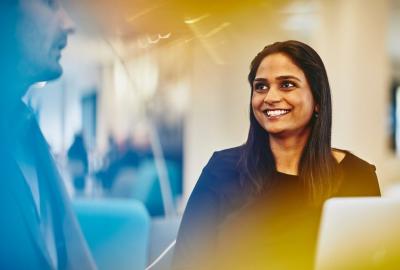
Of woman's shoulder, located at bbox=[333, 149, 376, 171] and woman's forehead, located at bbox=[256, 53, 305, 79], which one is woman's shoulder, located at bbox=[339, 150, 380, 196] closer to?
woman's shoulder, located at bbox=[333, 149, 376, 171]

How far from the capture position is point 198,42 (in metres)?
1.00

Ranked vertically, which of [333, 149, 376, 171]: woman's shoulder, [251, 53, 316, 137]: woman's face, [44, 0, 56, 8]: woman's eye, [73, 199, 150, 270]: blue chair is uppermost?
[44, 0, 56, 8]: woman's eye

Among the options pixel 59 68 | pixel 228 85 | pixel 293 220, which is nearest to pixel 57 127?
pixel 59 68

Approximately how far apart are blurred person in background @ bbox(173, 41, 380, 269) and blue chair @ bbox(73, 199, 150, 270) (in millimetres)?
90

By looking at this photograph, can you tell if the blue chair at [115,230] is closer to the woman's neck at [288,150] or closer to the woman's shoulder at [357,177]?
the woman's neck at [288,150]

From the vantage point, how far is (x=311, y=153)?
1004mm

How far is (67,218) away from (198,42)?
1.48 feet

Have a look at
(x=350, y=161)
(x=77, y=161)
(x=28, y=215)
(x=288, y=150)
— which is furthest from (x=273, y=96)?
(x=28, y=215)

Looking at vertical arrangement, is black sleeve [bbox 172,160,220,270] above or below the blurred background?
below

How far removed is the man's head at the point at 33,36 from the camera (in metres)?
0.97

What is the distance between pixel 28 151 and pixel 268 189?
0.50 metres

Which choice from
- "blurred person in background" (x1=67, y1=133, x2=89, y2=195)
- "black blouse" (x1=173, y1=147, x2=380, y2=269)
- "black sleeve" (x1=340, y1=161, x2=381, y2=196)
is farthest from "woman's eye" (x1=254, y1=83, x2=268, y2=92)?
"blurred person in background" (x1=67, y1=133, x2=89, y2=195)

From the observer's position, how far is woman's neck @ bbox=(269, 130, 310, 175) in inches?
39.2

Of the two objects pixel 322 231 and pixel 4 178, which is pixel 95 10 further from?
pixel 322 231
